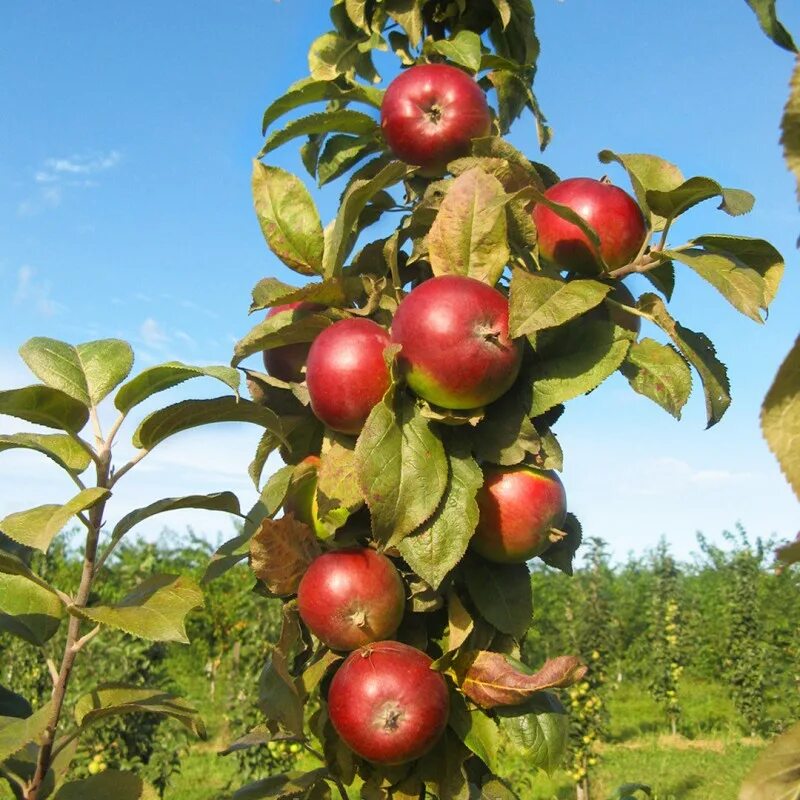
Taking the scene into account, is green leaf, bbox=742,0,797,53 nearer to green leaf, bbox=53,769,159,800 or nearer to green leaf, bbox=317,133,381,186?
green leaf, bbox=317,133,381,186

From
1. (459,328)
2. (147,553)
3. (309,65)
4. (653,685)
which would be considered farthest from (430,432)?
(653,685)

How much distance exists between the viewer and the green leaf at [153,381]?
1258 mm

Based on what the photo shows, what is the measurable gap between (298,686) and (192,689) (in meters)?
11.0

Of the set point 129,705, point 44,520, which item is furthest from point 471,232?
point 129,705

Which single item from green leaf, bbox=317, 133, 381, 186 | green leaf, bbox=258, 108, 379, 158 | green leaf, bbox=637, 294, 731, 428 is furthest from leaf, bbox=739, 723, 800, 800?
green leaf, bbox=317, 133, 381, 186

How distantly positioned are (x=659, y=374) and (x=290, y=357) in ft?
2.00

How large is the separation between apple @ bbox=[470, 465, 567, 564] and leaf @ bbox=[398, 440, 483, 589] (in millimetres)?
75

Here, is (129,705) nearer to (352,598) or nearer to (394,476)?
(352,598)

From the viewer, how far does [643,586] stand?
15375 millimetres

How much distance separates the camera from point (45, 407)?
127 cm

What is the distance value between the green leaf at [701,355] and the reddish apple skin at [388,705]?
56 cm

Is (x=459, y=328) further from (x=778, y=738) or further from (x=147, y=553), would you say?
(x=147, y=553)

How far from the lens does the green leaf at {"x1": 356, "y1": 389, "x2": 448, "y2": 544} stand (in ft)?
3.94

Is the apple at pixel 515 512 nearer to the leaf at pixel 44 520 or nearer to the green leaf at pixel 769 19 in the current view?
the leaf at pixel 44 520
